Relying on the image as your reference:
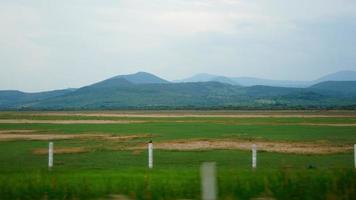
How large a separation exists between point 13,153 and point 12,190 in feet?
81.1

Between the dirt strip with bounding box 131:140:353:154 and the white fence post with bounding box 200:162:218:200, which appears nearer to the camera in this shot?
the white fence post with bounding box 200:162:218:200

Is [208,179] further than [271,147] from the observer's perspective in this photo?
No

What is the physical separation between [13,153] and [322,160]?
20689 mm

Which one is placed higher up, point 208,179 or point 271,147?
point 208,179

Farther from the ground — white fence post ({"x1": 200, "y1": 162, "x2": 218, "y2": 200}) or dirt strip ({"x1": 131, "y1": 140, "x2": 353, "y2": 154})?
white fence post ({"x1": 200, "y1": 162, "x2": 218, "y2": 200})

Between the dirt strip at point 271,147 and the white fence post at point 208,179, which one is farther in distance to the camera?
the dirt strip at point 271,147

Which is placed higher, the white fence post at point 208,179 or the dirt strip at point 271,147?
the white fence post at point 208,179

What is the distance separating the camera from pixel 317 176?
15.1m

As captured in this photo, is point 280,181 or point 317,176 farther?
point 317,176

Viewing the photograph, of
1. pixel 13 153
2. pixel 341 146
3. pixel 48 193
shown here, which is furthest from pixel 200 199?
pixel 341 146

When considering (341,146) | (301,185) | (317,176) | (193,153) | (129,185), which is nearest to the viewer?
(301,185)

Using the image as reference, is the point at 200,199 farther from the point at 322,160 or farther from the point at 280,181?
the point at 322,160

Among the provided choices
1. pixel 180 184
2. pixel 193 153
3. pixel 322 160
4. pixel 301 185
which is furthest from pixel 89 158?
pixel 301 185

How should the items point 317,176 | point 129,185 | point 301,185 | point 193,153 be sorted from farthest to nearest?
point 193,153 < point 317,176 < point 129,185 < point 301,185
